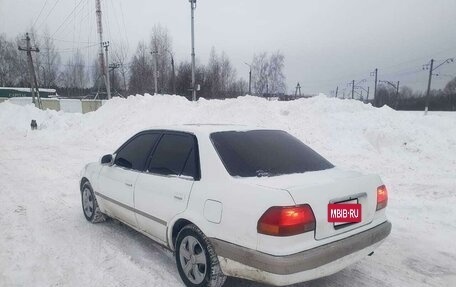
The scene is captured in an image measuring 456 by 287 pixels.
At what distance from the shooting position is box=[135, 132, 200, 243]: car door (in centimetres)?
347

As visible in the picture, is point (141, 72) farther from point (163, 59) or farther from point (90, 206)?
point (90, 206)

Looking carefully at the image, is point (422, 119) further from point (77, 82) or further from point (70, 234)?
point (77, 82)

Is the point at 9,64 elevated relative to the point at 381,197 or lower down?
elevated

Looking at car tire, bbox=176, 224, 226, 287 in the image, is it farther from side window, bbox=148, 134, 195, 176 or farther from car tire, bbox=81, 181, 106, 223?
car tire, bbox=81, 181, 106, 223

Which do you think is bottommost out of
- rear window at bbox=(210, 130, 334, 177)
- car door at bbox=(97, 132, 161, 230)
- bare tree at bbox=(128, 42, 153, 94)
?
car door at bbox=(97, 132, 161, 230)

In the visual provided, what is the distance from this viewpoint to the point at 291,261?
8.87ft

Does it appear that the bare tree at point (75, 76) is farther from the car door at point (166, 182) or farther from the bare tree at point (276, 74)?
the car door at point (166, 182)

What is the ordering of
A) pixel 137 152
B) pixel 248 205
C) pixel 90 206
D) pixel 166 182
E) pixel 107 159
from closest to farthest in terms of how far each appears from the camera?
pixel 248 205 → pixel 166 182 → pixel 137 152 → pixel 107 159 → pixel 90 206

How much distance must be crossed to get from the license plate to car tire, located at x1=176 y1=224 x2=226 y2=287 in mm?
1081

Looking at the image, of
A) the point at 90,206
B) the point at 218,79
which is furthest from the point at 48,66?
the point at 90,206

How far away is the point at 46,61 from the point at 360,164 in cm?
6392

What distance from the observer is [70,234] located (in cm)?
493

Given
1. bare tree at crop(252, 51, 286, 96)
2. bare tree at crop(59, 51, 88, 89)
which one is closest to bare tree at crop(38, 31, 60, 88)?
bare tree at crop(59, 51, 88, 89)

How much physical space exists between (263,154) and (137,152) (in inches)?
68.4
